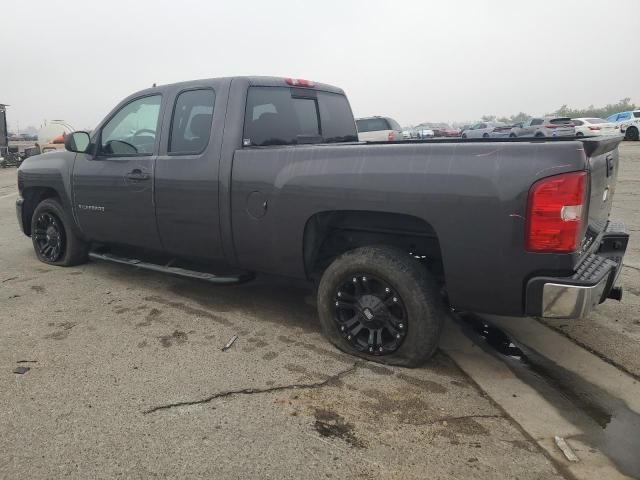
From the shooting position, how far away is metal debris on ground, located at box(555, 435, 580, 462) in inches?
94.0

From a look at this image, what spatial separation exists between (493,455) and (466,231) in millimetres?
1129

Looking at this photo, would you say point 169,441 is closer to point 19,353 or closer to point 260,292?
point 19,353

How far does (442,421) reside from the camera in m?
2.71

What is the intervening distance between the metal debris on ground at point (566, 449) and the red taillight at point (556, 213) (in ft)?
3.06

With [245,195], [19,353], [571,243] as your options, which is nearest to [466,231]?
[571,243]

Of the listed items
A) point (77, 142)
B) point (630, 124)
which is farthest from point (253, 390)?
point (630, 124)

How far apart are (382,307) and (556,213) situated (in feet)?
3.88

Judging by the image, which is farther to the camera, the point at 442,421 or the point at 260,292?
the point at 260,292

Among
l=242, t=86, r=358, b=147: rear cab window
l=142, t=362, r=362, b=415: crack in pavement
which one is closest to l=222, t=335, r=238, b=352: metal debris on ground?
l=142, t=362, r=362, b=415: crack in pavement

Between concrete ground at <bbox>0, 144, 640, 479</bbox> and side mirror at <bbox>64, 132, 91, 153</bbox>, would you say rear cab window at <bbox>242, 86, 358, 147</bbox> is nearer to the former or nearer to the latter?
concrete ground at <bbox>0, 144, 640, 479</bbox>

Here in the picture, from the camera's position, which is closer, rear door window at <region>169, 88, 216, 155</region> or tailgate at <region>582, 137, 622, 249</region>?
tailgate at <region>582, 137, 622, 249</region>

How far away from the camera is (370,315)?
331 cm

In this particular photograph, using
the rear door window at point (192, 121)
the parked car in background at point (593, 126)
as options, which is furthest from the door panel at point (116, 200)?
the parked car in background at point (593, 126)

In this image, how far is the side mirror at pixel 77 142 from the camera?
4879 mm
